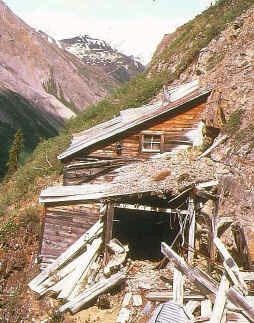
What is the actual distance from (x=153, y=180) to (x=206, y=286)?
280 inches

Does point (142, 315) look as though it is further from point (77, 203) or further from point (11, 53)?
point (11, 53)

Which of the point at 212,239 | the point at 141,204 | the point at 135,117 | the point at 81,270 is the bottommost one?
the point at 81,270

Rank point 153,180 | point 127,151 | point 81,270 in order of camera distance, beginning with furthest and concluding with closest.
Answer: point 127,151, point 153,180, point 81,270

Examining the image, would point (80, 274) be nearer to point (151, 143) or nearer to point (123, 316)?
point (123, 316)

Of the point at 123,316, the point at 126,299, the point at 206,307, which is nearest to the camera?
the point at 206,307

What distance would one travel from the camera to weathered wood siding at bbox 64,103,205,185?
1000 inches

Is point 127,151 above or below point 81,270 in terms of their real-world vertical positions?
above

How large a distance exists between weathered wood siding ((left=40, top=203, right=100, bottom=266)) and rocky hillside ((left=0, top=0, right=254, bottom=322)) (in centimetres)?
115

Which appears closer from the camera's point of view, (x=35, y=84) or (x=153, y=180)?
(x=153, y=180)

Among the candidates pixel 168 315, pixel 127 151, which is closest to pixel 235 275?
pixel 168 315

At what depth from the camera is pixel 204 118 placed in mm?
25844

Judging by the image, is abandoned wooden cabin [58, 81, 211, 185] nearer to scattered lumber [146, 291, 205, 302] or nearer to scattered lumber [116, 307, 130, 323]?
scattered lumber [116, 307, 130, 323]

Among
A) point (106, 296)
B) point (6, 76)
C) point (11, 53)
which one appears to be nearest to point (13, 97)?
point (6, 76)

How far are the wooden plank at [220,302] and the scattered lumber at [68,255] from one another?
7656 mm
